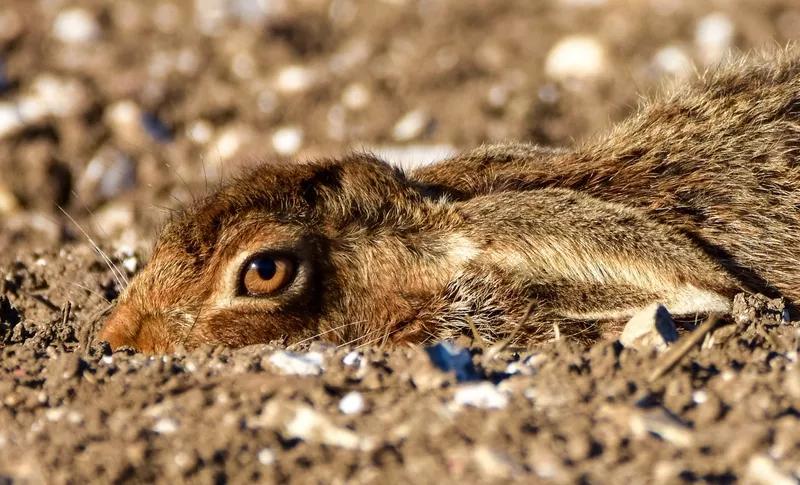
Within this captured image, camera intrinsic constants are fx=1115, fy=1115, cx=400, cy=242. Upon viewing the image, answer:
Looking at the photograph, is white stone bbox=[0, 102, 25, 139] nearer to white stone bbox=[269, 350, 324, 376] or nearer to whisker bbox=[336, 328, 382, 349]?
whisker bbox=[336, 328, 382, 349]

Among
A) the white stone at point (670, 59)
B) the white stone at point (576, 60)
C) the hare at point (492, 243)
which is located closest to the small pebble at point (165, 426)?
the hare at point (492, 243)

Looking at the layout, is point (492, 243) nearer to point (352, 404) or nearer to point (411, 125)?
point (352, 404)

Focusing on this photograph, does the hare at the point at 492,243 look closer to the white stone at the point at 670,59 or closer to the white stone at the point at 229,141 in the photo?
the white stone at the point at 229,141

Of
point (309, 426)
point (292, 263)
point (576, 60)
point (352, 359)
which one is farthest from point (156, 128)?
point (309, 426)

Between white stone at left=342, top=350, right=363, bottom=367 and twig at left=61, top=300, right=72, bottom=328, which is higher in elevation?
twig at left=61, top=300, right=72, bottom=328

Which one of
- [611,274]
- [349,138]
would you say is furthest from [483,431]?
[349,138]

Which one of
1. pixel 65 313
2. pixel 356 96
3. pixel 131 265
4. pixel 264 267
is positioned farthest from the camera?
pixel 356 96

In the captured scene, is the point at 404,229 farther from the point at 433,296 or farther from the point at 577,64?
the point at 577,64

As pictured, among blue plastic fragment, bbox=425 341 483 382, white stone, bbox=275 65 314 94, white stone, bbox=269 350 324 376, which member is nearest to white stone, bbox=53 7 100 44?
white stone, bbox=275 65 314 94
